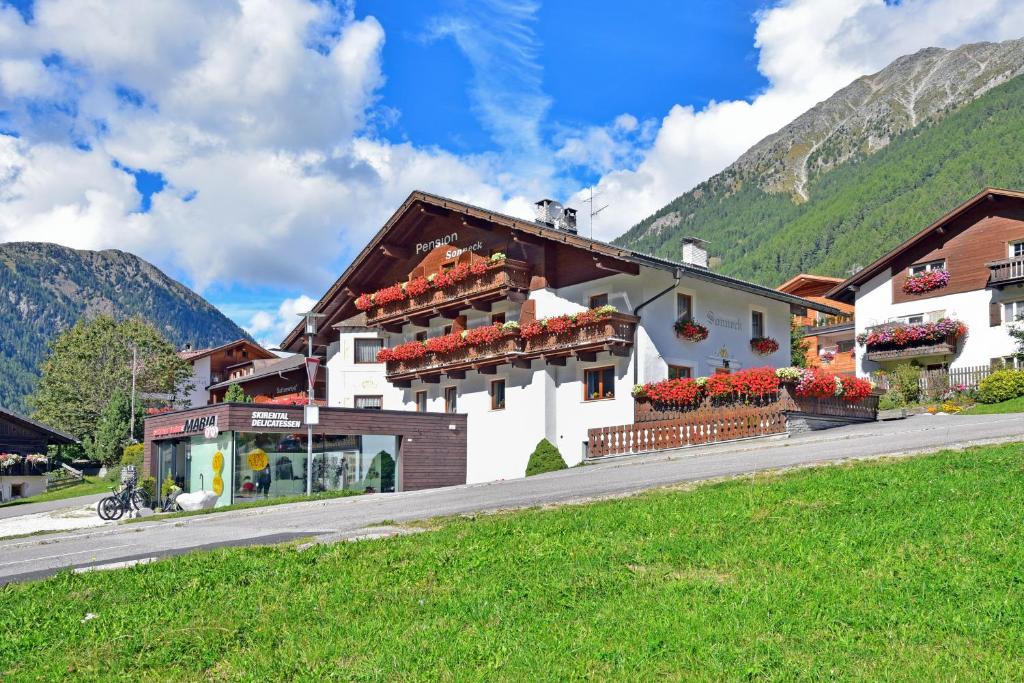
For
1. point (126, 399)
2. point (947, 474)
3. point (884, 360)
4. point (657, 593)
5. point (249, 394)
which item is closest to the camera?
point (657, 593)

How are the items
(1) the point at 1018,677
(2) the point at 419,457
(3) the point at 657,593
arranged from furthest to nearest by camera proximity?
(2) the point at 419,457, (3) the point at 657,593, (1) the point at 1018,677

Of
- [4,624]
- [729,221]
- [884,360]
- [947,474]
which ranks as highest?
[729,221]

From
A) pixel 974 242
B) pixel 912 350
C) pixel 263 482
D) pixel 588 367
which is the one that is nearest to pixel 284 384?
pixel 263 482

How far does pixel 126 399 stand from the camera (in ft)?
224

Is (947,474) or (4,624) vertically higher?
(947,474)

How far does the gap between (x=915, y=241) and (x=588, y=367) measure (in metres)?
19.5

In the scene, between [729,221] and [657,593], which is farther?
[729,221]

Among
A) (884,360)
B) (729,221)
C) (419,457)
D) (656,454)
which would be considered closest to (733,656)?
(656,454)

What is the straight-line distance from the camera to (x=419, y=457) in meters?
36.8

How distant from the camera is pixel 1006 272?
42.0 meters

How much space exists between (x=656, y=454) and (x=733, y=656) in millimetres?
22840

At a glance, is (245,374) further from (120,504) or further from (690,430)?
(690,430)

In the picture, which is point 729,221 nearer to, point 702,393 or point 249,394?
point 249,394

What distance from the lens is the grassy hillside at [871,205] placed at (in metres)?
140
